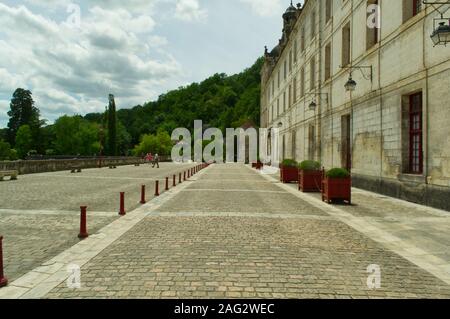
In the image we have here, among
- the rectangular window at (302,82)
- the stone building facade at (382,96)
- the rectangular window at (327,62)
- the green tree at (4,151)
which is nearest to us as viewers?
the stone building facade at (382,96)

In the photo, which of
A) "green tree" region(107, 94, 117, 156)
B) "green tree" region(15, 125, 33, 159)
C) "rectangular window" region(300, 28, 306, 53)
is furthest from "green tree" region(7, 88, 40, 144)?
"rectangular window" region(300, 28, 306, 53)

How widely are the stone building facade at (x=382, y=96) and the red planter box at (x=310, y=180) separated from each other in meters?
2.31

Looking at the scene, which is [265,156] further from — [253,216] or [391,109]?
[253,216]

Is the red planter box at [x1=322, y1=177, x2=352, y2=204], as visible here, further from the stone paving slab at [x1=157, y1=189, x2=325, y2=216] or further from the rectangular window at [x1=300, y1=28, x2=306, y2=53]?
the rectangular window at [x1=300, y1=28, x2=306, y2=53]

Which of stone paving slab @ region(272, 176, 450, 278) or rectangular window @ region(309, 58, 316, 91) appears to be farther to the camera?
rectangular window @ region(309, 58, 316, 91)

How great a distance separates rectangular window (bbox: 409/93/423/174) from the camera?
45.5 feet

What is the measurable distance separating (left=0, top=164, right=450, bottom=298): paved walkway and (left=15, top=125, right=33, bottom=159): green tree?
3512 inches

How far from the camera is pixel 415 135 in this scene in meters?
14.2

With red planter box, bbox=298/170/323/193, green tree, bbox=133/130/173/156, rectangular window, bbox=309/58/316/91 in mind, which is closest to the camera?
red planter box, bbox=298/170/323/193

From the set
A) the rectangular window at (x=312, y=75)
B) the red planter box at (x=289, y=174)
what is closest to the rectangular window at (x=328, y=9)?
the rectangular window at (x=312, y=75)

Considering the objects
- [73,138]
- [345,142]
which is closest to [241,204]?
[345,142]

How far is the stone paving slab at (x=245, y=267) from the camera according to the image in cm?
461

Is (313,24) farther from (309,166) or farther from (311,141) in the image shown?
(309,166)

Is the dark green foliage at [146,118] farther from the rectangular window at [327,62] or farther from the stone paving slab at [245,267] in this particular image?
the stone paving slab at [245,267]
